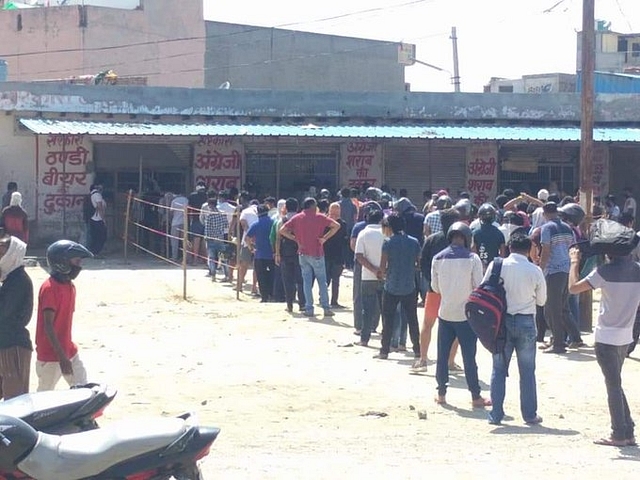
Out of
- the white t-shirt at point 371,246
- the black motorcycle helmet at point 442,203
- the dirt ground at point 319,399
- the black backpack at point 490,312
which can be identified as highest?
the black motorcycle helmet at point 442,203

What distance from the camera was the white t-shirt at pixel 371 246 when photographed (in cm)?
1354

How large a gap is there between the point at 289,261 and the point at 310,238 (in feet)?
2.85

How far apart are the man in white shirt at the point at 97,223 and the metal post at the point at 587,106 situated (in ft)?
38.5

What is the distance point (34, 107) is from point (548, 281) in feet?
50.2

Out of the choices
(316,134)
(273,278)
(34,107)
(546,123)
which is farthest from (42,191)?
(546,123)

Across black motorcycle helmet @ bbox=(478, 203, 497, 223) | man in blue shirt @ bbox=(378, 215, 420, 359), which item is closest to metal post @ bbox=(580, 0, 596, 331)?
black motorcycle helmet @ bbox=(478, 203, 497, 223)

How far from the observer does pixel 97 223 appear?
24750mm

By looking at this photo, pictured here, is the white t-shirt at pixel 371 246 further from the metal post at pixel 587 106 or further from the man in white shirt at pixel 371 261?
the metal post at pixel 587 106

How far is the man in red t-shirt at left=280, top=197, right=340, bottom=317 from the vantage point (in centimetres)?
1580

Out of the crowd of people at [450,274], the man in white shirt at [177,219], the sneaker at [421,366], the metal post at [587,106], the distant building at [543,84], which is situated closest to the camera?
the crowd of people at [450,274]

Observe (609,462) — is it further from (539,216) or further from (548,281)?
(539,216)

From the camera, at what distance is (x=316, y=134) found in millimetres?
26547

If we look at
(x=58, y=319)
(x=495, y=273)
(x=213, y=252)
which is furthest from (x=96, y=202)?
(x=58, y=319)

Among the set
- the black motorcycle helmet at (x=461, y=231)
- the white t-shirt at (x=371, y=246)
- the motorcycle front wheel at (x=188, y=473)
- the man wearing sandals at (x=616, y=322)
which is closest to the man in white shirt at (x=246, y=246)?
the white t-shirt at (x=371, y=246)
